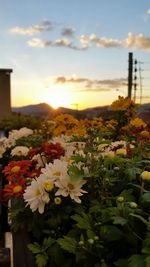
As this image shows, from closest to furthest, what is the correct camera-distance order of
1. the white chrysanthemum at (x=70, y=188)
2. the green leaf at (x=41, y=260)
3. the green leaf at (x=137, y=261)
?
the green leaf at (x=137, y=261) → the green leaf at (x=41, y=260) → the white chrysanthemum at (x=70, y=188)

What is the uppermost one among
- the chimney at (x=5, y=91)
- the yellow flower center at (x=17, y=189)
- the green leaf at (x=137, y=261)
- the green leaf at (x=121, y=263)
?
the chimney at (x=5, y=91)

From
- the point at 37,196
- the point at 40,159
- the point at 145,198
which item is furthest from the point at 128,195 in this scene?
the point at 40,159

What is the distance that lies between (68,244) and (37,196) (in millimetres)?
298

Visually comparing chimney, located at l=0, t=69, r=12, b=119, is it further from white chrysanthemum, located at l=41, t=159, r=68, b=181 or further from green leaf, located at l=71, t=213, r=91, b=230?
green leaf, located at l=71, t=213, r=91, b=230

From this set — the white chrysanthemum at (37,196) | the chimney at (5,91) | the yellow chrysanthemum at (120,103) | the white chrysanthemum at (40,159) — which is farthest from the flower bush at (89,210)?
the chimney at (5,91)

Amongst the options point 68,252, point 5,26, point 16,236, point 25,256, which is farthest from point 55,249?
point 5,26

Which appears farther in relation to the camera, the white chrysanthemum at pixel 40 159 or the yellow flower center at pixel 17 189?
the white chrysanthemum at pixel 40 159

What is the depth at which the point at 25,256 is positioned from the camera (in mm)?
2045

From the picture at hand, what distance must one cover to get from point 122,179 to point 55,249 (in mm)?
389

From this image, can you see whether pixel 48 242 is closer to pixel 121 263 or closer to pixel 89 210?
pixel 89 210

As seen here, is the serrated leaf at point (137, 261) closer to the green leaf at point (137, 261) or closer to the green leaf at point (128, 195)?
the green leaf at point (137, 261)

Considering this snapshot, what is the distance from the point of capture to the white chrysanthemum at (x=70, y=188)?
6.13ft

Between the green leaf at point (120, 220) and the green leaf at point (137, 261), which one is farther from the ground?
the green leaf at point (120, 220)

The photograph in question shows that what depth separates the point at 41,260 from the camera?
1707 mm
